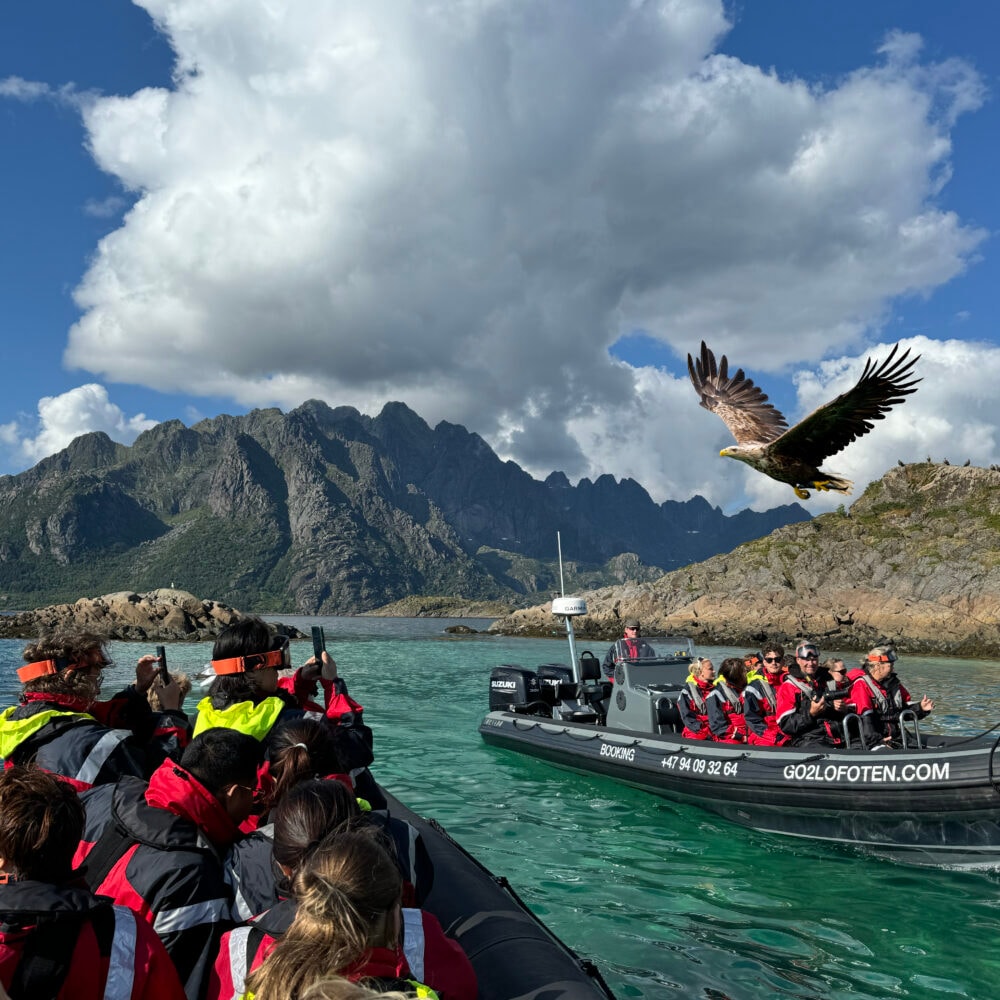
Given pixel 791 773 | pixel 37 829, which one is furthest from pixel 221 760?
pixel 791 773

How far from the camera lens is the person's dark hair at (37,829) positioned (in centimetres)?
205

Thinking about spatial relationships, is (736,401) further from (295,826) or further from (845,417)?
(295,826)

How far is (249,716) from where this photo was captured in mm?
4055

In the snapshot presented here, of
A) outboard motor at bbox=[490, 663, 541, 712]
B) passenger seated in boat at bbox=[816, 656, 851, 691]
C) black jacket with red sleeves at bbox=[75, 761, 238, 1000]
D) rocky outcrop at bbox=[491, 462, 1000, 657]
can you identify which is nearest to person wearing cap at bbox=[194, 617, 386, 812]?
black jacket with red sleeves at bbox=[75, 761, 238, 1000]

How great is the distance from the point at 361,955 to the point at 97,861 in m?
1.54

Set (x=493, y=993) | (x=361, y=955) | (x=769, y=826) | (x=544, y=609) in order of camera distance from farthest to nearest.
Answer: (x=544, y=609) → (x=769, y=826) → (x=493, y=993) → (x=361, y=955)

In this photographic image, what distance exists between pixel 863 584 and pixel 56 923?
63.1m

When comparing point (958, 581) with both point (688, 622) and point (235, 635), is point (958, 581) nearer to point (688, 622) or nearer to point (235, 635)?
point (688, 622)

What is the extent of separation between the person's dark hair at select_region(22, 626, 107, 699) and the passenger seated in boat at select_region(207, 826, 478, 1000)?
1988 millimetres

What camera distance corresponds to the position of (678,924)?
6.30 m

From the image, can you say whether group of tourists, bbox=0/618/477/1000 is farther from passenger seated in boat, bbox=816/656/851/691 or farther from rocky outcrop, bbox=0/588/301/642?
rocky outcrop, bbox=0/588/301/642

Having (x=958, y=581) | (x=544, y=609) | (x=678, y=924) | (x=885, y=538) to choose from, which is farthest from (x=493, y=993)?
(x=544, y=609)

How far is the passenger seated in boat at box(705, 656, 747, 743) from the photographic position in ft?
33.3

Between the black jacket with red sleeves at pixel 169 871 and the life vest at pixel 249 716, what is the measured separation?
123 cm
